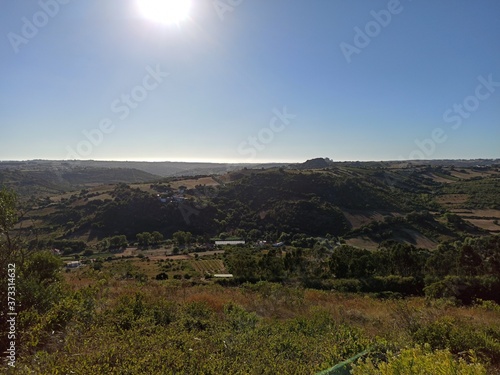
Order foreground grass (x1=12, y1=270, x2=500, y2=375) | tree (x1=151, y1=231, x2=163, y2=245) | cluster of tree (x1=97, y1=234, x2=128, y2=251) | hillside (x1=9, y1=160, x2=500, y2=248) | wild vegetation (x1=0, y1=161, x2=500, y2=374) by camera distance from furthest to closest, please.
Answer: hillside (x1=9, y1=160, x2=500, y2=248) < tree (x1=151, y1=231, x2=163, y2=245) < cluster of tree (x1=97, y1=234, x2=128, y2=251) < wild vegetation (x1=0, y1=161, x2=500, y2=374) < foreground grass (x1=12, y1=270, x2=500, y2=375)

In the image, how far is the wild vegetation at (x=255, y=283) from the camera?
3934mm

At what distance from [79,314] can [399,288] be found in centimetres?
2356

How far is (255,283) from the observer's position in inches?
807

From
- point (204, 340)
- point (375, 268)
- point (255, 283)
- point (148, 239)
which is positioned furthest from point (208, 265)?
point (204, 340)

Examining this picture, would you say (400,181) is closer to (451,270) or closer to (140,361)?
(451,270)

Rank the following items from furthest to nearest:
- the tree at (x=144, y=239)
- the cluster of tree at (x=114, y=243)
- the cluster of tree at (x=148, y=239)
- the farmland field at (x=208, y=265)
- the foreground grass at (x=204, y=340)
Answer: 1. the tree at (x=144, y=239)
2. the cluster of tree at (x=148, y=239)
3. the cluster of tree at (x=114, y=243)
4. the farmland field at (x=208, y=265)
5. the foreground grass at (x=204, y=340)

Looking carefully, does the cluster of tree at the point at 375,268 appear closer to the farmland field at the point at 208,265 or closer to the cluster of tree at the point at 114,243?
the farmland field at the point at 208,265

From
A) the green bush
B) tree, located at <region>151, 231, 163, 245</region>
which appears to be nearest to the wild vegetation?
the green bush

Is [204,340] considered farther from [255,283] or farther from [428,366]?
[255,283]

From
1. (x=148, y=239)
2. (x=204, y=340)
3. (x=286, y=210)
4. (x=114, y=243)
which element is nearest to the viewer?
(x=204, y=340)

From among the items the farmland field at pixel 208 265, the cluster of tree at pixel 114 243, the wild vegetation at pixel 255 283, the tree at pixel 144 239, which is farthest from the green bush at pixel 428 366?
the tree at pixel 144 239

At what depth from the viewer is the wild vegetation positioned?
393cm

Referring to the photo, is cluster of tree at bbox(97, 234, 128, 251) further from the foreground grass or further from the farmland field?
the foreground grass

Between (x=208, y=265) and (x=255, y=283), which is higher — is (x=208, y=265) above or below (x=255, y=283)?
below
